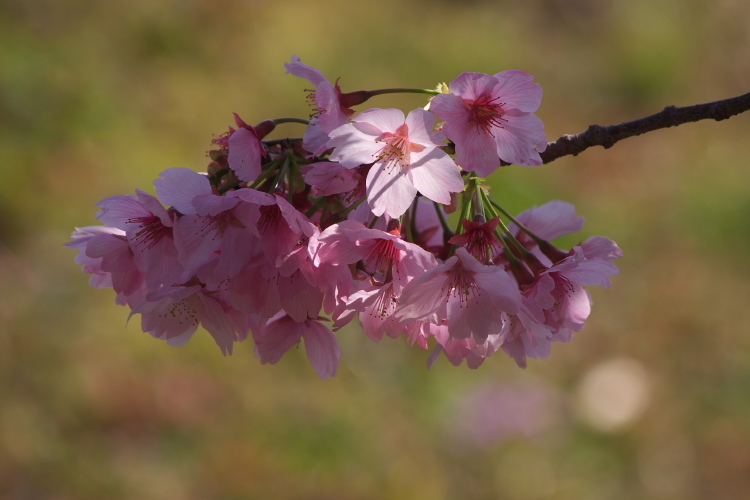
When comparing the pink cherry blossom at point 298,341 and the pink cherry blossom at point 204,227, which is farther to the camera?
the pink cherry blossom at point 298,341

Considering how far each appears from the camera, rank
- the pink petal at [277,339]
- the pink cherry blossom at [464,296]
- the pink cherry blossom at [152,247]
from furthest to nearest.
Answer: the pink petal at [277,339] < the pink cherry blossom at [152,247] < the pink cherry blossom at [464,296]

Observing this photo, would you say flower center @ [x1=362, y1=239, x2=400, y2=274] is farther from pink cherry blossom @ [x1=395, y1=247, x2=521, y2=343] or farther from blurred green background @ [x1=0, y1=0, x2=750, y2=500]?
blurred green background @ [x1=0, y1=0, x2=750, y2=500]

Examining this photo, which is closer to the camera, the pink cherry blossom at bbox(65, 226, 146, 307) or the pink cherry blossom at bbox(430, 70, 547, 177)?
the pink cherry blossom at bbox(430, 70, 547, 177)

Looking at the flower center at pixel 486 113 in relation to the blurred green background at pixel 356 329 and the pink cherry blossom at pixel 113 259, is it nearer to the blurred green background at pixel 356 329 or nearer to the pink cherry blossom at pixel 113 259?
the pink cherry blossom at pixel 113 259

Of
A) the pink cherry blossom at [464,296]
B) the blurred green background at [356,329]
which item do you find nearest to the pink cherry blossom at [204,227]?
the pink cherry blossom at [464,296]

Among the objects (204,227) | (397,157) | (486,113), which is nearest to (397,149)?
(397,157)

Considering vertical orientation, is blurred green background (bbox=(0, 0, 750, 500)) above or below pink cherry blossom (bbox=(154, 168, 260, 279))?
below

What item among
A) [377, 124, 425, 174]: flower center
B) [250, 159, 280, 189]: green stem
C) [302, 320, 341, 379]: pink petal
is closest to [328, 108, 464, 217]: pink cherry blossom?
[377, 124, 425, 174]: flower center
